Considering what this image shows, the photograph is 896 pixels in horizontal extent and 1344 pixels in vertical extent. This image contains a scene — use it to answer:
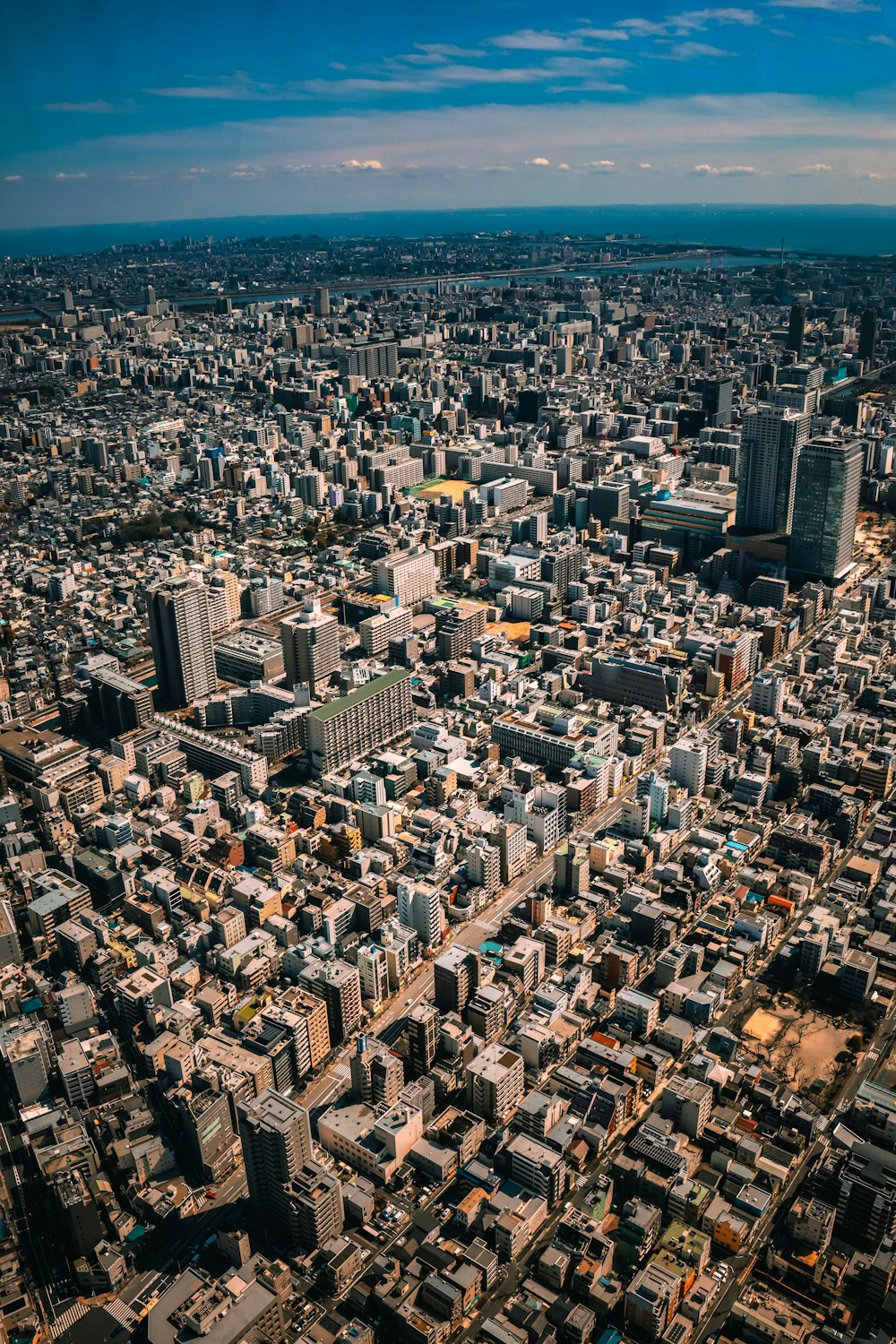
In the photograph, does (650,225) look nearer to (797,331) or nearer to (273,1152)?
(797,331)

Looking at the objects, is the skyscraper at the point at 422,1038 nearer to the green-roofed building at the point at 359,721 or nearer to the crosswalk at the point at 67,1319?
the crosswalk at the point at 67,1319

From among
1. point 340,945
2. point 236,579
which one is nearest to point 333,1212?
point 340,945

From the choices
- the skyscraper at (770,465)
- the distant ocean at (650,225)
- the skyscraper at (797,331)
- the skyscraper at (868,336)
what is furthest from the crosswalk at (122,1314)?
the distant ocean at (650,225)

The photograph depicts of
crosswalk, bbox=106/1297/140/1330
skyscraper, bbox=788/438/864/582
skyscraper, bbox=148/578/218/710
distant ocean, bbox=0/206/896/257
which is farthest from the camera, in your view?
distant ocean, bbox=0/206/896/257

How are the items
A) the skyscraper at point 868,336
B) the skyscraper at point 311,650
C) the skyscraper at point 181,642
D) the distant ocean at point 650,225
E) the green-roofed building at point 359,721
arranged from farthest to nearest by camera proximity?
1. the distant ocean at point 650,225
2. the skyscraper at point 868,336
3. the skyscraper at point 311,650
4. the skyscraper at point 181,642
5. the green-roofed building at point 359,721

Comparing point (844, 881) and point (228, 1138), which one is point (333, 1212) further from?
point (844, 881)

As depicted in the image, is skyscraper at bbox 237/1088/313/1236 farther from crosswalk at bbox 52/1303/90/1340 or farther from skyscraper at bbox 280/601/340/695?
skyscraper at bbox 280/601/340/695

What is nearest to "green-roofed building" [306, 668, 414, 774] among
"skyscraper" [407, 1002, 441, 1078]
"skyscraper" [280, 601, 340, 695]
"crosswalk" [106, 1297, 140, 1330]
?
"skyscraper" [280, 601, 340, 695]
